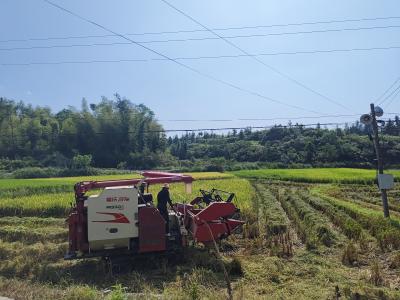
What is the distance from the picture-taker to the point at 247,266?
10422mm

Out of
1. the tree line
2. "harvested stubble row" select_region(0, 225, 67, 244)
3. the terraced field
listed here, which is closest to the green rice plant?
the terraced field

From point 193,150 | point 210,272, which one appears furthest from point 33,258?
point 193,150

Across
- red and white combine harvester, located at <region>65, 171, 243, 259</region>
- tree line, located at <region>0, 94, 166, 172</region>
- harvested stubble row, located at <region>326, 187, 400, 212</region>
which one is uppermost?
tree line, located at <region>0, 94, 166, 172</region>

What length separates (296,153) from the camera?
73500mm

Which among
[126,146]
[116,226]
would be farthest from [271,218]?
[126,146]

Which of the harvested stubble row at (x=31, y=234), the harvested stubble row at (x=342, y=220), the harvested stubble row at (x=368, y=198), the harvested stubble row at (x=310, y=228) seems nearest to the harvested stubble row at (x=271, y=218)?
the harvested stubble row at (x=310, y=228)

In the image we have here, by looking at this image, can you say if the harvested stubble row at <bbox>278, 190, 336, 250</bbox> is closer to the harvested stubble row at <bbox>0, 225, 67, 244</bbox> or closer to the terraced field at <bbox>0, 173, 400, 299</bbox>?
the terraced field at <bbox>0, 173, 400, 299</bbox>

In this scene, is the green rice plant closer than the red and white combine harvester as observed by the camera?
No

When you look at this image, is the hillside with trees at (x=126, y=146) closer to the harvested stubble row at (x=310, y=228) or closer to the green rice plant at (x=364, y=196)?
the green rice plant at (x=364, y=196)

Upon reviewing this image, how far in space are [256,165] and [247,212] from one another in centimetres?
5417

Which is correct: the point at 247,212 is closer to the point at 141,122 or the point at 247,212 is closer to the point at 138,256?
the point at 138,256

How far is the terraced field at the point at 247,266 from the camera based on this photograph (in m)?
8.07

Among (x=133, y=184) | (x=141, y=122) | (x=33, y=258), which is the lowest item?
(x=33, y=258)

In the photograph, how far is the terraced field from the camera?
8.07m
